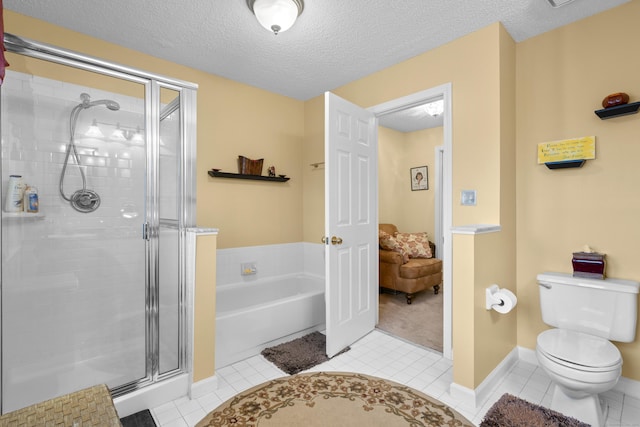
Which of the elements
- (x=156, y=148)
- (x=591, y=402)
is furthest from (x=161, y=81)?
(x=591, y=402)

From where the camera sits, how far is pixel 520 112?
2447 mm

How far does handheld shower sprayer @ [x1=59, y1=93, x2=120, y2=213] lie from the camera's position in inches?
78.7

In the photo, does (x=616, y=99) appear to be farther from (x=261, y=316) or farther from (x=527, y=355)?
(x=261, y=316)

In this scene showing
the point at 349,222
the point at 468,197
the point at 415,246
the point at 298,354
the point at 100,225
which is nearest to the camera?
the point at 100,225

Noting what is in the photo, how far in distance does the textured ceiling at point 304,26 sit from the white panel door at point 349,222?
1.53 feet

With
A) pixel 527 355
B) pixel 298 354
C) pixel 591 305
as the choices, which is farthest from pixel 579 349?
pixel 298 354

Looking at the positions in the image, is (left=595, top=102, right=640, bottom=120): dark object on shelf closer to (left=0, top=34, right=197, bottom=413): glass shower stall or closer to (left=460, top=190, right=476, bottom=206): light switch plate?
(left=460, top=190, right=476, bottom=206): light switch plate

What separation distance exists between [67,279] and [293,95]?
9.13 ft

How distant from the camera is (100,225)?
2109 mm

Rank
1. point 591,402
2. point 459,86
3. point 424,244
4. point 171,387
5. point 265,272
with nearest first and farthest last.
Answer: point 591,402
point 171,387
point 459,86
point 265,272
point 424,244

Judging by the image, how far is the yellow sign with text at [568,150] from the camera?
213 cm

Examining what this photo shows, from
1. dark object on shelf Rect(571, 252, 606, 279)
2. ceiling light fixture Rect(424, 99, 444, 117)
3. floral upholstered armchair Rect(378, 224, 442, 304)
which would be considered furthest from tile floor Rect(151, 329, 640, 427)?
ceiling light fixture Rect(424, 99, 444, 117)

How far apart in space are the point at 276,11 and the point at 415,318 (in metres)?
3.06

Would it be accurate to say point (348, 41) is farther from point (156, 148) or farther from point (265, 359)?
point (265, 359)
